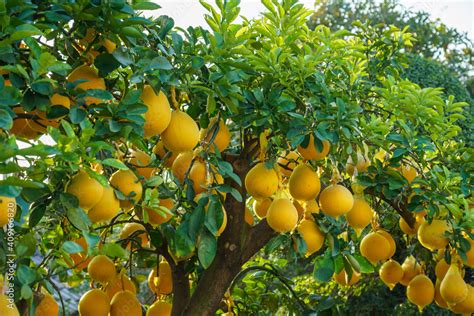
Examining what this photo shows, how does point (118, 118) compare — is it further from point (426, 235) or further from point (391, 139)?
point (426, 235)

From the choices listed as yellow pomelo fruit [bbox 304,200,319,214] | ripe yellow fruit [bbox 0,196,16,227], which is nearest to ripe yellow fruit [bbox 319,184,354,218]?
yellow pomelo fruit [bbox 304,200,319,214]

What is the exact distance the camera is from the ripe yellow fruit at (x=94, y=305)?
196 centimetres

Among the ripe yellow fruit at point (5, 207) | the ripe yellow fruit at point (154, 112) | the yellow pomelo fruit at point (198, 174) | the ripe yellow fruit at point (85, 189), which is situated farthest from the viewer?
the yellow pomelo fruit at point (198, 174)

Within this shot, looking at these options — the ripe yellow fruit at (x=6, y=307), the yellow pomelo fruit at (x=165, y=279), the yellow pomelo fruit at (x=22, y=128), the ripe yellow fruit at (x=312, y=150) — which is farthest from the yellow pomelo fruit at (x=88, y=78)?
the yellow pomelo fruit at (x=165, y=279)

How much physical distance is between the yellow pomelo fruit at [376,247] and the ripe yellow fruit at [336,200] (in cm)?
42

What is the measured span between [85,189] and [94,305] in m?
0.75

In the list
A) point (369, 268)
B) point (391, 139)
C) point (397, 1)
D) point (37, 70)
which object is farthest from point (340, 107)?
point (397, 1)

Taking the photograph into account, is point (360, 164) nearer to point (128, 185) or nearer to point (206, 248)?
point (206, 248)

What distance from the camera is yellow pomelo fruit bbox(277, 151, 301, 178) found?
197 centimetres

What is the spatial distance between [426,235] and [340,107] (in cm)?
56

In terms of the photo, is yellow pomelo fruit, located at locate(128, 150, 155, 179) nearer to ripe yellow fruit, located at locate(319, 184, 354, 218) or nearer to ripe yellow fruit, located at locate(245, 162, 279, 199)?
ripe yellow fruit, located at locate(245, 162, 279, 199)

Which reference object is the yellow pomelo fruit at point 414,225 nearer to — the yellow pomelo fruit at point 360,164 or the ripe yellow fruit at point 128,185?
the yellow pomelo fruit at point 360,164

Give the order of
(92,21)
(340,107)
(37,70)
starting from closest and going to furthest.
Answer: (37,70) → (92,21) → (340,107)

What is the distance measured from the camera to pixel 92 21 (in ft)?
4.56
